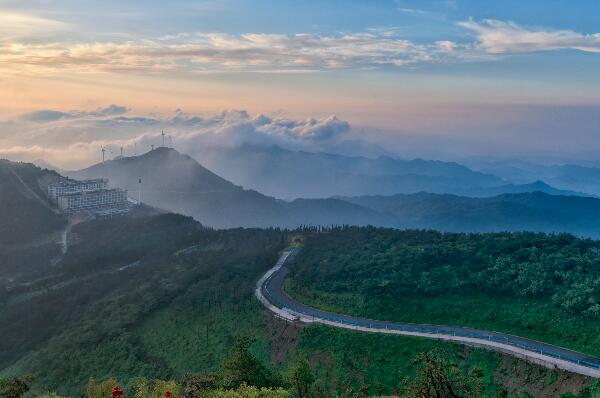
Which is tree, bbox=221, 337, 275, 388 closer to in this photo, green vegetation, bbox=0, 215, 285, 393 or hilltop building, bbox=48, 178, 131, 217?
green vegetation, bbox=0, 215, 285, 393

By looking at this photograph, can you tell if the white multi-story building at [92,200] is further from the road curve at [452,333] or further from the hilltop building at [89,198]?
the road curve at [452,333]

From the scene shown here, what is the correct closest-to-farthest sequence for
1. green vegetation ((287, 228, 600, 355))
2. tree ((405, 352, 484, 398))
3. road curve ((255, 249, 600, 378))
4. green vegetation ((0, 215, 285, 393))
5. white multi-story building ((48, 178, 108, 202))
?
tree ((405, 352, 484, 398)), road curve ((255, 249, 600, 378)), green vegetation ((287, 228, 600, 355)), green vegetation ((0, 215, 285, 393)), white multi-story building ((48, 178, 108, 202))

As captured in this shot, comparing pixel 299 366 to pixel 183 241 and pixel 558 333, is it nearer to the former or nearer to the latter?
pixel 558 333

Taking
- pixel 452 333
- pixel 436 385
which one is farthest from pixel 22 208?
pixel 436 385

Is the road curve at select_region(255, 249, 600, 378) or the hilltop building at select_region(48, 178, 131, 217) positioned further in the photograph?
the hilltop building at select_region(48, 178, 131, 217)

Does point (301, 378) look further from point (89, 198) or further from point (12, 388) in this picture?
point (89, 198)

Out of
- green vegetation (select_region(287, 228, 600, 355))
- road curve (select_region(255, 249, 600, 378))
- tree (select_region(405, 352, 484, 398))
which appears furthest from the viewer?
green vegetation (select_region(287, 228, 600, 355))

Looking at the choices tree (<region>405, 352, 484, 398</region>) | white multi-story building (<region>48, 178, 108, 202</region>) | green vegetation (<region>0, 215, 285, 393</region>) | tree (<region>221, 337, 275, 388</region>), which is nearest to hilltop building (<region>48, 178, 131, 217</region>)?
→ white multi-story building (<region>48, 178, 108, 202</region>)
